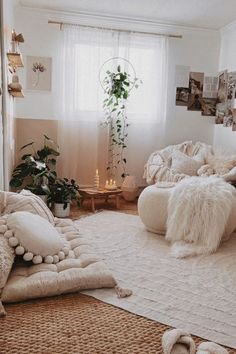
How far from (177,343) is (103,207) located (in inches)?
112

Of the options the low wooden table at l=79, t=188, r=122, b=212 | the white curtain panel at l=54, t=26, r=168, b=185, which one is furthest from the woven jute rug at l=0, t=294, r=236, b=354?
the white curtain panel at l=54, t=26, r=168, b=185

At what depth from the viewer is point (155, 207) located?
10.1 ft

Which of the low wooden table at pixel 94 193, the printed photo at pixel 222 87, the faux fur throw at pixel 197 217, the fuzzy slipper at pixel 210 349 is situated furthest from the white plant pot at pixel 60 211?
the printed photo at pixel 222 87

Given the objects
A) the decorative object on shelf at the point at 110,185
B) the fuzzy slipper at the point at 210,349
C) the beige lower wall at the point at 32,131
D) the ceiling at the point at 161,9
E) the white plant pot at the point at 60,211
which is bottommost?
the white plant pot at the point at 60,211

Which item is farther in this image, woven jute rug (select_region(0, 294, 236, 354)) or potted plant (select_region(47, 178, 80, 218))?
potted plant (select_region(47, 178, 80, 218))

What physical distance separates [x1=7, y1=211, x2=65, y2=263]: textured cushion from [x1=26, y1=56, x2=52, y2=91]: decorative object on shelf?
2.65 meters

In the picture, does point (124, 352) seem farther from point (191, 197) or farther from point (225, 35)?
point (225, 35)

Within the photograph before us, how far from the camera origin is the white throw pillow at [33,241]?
200 cm

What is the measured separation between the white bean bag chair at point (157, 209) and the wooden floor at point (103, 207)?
91 centimetres

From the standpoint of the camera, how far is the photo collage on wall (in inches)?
187

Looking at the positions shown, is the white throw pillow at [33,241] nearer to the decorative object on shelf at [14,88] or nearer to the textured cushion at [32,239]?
the textured cushion at [32,239]

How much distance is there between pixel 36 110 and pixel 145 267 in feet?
9.22

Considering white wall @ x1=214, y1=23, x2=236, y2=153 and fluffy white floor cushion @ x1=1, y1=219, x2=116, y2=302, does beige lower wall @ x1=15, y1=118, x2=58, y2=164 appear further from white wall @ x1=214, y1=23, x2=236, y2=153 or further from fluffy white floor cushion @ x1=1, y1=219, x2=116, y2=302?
fluffy white floor cushion @ x1=1, y1=219, x2=116, y2=302

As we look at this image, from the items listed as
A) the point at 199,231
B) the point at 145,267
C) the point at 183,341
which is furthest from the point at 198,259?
the point at 183,341
